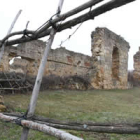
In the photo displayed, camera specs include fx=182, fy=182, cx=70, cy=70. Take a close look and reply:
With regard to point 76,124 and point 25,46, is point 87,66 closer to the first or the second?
point 25,46

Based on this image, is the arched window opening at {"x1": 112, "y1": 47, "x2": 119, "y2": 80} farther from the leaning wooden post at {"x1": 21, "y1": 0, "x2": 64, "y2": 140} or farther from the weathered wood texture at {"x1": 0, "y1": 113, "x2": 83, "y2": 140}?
the weathered wood texture at {"x1": 0, "y1": 113, "x2": 83, "y2": 140}

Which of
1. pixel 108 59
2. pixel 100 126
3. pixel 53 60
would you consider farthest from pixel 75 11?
pixel 108 59

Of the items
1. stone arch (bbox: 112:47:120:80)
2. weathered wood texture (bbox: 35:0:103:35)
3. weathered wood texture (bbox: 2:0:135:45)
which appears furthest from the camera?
stone arch (bbox: 112:47:120:80)

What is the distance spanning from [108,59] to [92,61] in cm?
106

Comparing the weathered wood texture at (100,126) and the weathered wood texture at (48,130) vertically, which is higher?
the weathered wood texture at (100,126)

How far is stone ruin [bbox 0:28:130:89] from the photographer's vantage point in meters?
9.45

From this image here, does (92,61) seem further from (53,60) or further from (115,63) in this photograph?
(53,60)

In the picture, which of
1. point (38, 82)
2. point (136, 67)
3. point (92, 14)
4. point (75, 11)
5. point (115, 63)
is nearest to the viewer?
point (92, 14)

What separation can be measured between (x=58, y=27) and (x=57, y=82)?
6786mm

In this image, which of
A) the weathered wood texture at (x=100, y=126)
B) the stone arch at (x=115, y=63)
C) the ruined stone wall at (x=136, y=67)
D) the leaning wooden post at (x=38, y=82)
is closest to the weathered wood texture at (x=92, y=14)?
the leaning wooden post at (x=38, y=82)

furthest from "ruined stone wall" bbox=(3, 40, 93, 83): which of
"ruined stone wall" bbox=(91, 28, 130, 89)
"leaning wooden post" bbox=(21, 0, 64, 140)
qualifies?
"leaning wooden post" bbox=(21, 0, 64, 140)

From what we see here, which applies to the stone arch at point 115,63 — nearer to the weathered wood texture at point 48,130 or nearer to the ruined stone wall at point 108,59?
the ruined stone wall at point 108,59

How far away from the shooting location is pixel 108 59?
11844 millimetres

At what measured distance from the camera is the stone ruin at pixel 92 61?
31.0 ft
